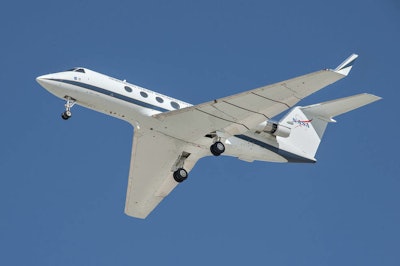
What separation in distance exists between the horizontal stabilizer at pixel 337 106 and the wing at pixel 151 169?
4896mm

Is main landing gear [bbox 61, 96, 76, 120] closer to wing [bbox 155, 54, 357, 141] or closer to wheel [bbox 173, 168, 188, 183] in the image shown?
wing [bbox 155, 54, 357, 141]

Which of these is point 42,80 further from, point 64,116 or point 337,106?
point 337,106

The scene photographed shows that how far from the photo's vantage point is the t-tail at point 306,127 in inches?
1211

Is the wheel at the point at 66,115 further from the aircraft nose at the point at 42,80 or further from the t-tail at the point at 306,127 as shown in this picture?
Result: the t-tail at the point at 306,127

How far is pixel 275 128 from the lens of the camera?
2908 cm

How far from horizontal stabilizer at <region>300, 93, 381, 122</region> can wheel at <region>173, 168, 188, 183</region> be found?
214 inches

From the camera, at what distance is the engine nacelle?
95.2 ft

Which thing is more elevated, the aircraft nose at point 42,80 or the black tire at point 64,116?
the aircraft nose at point 42,80

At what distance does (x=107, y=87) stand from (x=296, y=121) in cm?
800

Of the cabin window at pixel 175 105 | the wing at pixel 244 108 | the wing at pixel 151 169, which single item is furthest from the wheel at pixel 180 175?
the cabin window at pixel 175 105

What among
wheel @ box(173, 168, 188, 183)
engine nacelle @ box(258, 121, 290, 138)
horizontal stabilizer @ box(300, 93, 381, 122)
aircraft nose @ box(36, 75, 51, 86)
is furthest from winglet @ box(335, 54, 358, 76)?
aircraft nose @ box(36, 75, 51, 86)

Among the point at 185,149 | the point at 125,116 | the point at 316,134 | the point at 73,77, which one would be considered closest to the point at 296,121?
the point at 316,134

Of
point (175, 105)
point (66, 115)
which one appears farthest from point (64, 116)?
point (175, 105)

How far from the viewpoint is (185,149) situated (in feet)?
96.3
